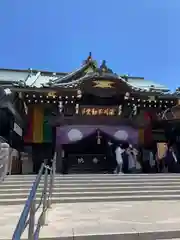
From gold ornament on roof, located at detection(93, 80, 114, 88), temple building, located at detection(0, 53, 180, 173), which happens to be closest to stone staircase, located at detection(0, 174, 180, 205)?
temple building, located at detection(0, 53, 180, 173)

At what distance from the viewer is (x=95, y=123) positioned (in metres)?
12.8

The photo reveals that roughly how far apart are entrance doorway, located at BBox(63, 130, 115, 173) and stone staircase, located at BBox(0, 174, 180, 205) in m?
3.81

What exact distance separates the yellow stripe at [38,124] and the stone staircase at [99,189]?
4144mm

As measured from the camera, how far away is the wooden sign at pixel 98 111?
12.8 metres

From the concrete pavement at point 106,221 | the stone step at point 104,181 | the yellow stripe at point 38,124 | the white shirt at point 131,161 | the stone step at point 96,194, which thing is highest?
the yellow stripe at point 38,124

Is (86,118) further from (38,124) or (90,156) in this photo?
(38,124)

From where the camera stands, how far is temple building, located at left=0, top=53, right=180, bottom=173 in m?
12.2

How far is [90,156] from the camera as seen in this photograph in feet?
43.4

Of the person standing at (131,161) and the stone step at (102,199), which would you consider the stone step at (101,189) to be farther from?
the person standing at (131,161)

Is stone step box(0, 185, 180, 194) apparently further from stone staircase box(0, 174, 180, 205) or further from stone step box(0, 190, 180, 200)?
stone step box(0, 190, 180, 200)

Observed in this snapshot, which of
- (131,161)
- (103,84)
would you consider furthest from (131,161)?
(103,84)

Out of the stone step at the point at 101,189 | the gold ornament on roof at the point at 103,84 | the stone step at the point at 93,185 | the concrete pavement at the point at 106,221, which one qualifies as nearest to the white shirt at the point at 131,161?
the gold ornament on roof at the point at 103,84

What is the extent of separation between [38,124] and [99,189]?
19.9 feet

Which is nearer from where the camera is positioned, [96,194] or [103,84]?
[96,194]
